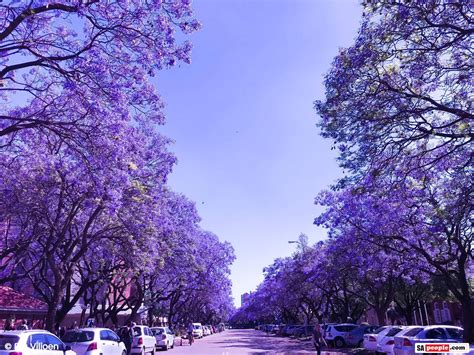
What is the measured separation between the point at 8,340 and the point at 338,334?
86.8ft

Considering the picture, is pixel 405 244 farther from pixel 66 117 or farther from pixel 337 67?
pixel 66 117

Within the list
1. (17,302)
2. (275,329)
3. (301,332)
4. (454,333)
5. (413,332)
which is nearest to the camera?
(454,333)

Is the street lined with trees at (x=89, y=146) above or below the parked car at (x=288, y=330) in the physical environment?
above

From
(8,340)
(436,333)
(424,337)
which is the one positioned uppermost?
(8,340)

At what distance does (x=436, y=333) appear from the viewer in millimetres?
18484

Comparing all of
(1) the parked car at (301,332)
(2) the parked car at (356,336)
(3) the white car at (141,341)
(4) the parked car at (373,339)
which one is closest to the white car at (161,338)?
(3) the white car at (141,341)

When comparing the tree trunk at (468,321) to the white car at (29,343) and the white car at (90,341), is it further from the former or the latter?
the white car at (29,343)

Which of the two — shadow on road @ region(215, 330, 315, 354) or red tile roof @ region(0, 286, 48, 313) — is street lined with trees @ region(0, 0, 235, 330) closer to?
red tile roof @ region(0, 286, 48, 313)

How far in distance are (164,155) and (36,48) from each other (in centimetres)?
1247

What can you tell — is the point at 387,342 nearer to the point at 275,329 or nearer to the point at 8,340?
the point at 8,340

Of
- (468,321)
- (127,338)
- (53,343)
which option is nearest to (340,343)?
(468,321)

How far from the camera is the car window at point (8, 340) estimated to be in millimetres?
11859

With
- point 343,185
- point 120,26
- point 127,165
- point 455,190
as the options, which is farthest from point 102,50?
point 455,190

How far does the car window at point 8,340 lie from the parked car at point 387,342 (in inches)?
632
